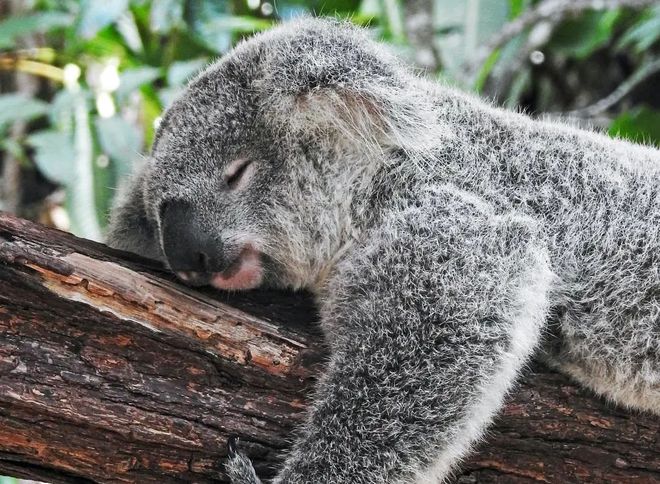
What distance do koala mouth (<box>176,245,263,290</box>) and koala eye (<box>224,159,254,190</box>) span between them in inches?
7.5

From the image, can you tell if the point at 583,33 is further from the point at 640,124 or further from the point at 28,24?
the point at 28,24

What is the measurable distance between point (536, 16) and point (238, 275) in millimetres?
2914

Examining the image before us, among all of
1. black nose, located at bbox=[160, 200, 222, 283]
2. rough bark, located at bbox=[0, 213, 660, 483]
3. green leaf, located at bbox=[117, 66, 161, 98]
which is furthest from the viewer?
green leaf, located at bbox=[117, 66, 161, 98]

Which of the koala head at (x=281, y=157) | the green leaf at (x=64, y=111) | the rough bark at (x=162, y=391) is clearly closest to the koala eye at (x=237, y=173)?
the koala head at (x=281, y=157)

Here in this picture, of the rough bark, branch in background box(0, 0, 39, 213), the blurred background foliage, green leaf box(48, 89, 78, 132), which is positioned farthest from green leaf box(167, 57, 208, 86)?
branch in background box(0, 0, 39, 213)

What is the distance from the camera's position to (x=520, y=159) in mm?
2398

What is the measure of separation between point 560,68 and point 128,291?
16.8 ft

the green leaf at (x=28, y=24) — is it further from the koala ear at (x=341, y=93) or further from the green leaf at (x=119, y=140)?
the koala ear at (x=341, y=93)

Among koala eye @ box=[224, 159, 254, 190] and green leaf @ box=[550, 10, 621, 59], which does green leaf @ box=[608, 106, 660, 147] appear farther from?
koala eye @ box=[224, 159, 254, 190]

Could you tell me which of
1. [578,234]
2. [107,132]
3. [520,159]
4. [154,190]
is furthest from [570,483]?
[107,132]

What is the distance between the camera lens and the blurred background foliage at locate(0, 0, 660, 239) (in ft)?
11.8

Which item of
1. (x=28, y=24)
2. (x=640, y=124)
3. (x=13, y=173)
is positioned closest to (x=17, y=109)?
(x=28, y=24)

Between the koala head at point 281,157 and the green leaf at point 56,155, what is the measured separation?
122 cm

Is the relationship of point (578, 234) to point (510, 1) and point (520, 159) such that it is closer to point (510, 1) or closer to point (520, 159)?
point (520, 159)
